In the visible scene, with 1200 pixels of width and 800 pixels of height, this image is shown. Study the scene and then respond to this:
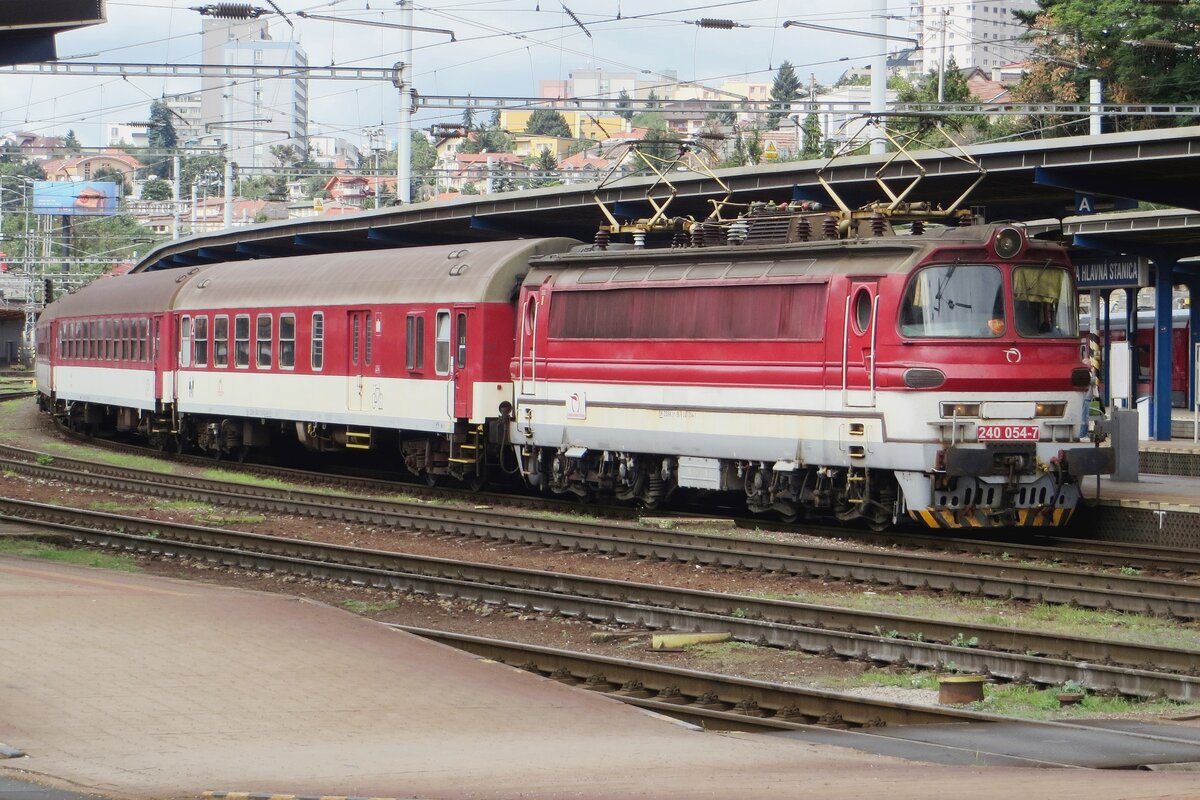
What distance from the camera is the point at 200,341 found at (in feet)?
107

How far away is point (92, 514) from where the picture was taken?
22172mm

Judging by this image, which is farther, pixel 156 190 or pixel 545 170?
pixel 156 190

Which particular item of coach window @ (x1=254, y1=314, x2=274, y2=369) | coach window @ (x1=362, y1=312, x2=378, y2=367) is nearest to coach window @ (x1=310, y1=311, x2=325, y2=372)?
coach window @ (x1=362, y1=312, x2=378, y2=367)

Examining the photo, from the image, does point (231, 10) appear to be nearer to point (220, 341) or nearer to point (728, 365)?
point (220, 341)

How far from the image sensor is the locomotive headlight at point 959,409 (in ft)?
59.6

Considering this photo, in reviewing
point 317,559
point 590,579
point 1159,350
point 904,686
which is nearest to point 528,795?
point 904,686

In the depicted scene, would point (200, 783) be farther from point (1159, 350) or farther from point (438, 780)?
point (1159, 350)

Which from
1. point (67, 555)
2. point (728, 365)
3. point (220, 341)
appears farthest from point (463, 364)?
point (220, 341)

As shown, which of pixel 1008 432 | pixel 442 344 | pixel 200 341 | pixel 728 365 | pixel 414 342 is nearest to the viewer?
pixel 1008 432

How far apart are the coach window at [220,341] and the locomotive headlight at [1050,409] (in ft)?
59.0

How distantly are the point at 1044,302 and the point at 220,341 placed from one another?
18222 mm

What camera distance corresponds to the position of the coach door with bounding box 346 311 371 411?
27.1 meters

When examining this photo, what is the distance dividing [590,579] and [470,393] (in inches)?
363

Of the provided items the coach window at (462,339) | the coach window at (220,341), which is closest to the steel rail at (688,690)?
the coach window at (462,339)
